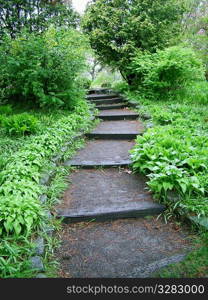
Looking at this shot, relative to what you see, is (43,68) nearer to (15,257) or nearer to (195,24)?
(15,257)

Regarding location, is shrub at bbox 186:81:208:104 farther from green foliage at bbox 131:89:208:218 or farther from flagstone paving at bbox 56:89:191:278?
flagstone paving at bbox 56:89:191:278

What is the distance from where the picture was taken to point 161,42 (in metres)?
8.35

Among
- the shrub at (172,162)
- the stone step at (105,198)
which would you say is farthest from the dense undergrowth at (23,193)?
the shrub at (172,162)

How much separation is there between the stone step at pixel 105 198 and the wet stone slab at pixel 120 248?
97mm

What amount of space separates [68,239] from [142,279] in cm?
85

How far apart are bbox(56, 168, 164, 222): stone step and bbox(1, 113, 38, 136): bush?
51.0 inches

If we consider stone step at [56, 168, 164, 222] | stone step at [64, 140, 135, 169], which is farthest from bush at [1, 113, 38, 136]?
stone step at [56, 168, 164, 222]

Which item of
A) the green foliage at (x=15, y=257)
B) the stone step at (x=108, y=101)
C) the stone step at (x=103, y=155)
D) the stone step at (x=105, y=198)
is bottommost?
the green foliage at (x=15, y=257)

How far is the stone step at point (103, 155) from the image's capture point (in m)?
3.86

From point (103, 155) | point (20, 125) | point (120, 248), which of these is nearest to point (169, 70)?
point (103, 155)

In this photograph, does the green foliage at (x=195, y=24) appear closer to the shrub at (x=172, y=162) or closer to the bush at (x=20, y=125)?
Answer: the shrub at (x=172, y=162)

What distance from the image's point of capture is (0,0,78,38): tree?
8.77m

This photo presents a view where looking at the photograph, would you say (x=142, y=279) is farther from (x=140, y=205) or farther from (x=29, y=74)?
(x=29, y=74)

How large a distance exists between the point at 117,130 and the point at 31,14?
6233mm
